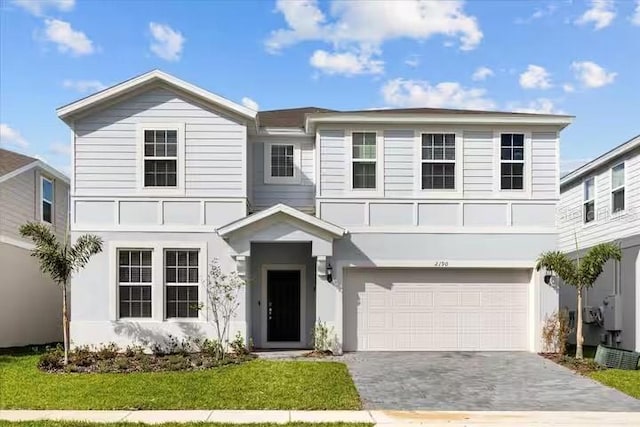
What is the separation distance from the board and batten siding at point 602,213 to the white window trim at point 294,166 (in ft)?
28.1

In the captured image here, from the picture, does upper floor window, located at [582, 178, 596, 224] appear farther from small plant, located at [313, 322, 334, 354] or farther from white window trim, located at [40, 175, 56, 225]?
white window trim, located at [40, 175, 56, 225]

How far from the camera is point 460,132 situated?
16.0 meters

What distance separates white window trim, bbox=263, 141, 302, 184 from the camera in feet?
55.5

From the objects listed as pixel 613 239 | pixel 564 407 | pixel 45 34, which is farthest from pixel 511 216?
pixel 45 34

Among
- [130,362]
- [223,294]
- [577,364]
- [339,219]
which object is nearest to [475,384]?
[577,364]

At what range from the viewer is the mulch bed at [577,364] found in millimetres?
13592

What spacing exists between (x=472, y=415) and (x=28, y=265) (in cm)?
1448

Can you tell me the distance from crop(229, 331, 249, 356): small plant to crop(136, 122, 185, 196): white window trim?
12.2 ft

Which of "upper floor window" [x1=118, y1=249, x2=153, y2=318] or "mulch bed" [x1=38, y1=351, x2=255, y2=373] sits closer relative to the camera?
"mulch bed" [x1=38, y1=351, x2=255, y2=373]

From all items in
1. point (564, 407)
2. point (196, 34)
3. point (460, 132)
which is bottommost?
point (564, 407)

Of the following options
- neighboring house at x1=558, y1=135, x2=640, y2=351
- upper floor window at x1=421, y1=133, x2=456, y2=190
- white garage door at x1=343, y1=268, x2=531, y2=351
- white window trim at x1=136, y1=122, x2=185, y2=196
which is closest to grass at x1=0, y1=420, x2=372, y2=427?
white garage door at x1=343, y1=268, x2=531, y2=351

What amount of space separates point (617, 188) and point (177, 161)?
38.5ft

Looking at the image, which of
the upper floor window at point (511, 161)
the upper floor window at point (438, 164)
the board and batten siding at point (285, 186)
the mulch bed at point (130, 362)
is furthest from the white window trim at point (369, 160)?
the mulch bed at point (130, 362)

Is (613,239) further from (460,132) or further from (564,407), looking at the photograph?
(564,407)
